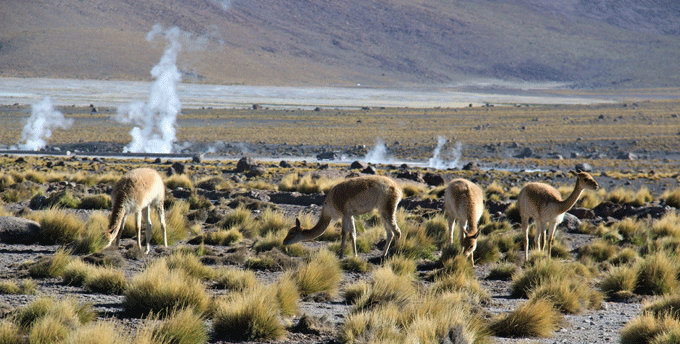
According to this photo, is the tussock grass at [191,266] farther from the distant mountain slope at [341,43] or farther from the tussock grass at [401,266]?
the distant mountain slope at [341,43]

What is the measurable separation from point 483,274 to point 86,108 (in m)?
56.6

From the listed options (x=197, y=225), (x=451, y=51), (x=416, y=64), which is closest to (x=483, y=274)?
(x=197, y=225)

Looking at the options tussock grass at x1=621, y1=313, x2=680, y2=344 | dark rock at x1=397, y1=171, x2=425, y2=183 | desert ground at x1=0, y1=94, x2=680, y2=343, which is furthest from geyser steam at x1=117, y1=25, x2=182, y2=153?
tussock grass at x1=621, y1=313, x2=680, y2=344

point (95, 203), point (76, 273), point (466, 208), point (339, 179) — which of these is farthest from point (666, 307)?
point (339, 179)

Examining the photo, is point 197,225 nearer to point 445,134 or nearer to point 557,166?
point 557,166

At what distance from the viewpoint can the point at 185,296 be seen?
6.18 metres

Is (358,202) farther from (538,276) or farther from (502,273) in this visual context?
(538,276)

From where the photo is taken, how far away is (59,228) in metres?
10.1

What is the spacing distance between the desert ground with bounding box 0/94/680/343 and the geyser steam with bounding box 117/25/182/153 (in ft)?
3.40

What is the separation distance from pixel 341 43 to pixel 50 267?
5308 inches

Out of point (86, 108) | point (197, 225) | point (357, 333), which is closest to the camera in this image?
point (357, 333)

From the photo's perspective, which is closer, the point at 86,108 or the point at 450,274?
the point at 450,274

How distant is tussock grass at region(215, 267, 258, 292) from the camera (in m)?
7.04

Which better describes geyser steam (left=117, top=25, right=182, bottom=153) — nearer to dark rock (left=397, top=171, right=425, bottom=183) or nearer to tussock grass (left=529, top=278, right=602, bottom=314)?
dark rock (left=397, top=171, right=425, bottom=183)
